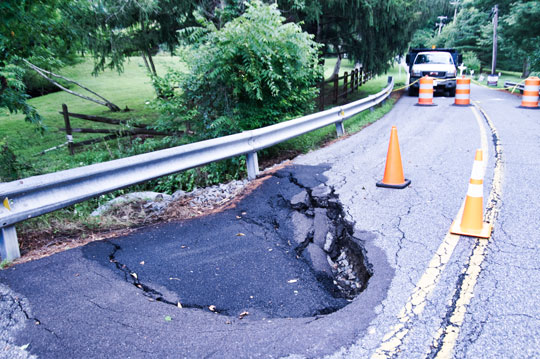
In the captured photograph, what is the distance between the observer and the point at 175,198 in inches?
242

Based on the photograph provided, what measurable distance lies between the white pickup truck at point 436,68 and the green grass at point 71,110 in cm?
1151

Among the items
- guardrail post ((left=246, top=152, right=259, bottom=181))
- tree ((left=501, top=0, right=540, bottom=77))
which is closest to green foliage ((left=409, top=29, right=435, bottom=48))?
tree ((left=501, top=0, right=540, bottom=77))

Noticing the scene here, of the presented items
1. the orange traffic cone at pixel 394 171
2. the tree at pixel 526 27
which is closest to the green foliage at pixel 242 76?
the orange traffic cone at pixel 394 171

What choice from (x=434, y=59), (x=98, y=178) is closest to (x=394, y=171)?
(x=98, y=178)

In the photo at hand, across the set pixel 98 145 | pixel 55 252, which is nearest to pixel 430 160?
pixel 55 252

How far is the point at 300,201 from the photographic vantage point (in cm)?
584

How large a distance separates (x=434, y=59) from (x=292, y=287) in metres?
20.6

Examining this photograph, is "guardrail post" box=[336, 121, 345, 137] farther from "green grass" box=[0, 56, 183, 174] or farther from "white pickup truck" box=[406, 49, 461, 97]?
"white pickup truck" box=[406, 49, 461, 97]

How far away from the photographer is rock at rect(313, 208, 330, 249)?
4.88m

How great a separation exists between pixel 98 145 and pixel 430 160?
10724mm

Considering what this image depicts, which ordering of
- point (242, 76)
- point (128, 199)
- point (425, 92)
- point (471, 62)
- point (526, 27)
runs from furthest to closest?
point (471, 62), point (526, 27), point (425, 92), point (242, 76), point (128, 199)

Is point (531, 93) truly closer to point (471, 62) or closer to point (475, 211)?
point (475, 211)

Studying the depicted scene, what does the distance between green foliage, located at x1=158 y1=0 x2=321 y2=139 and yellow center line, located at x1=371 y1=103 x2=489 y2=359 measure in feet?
14.9

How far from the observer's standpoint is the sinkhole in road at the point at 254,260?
139 inches
